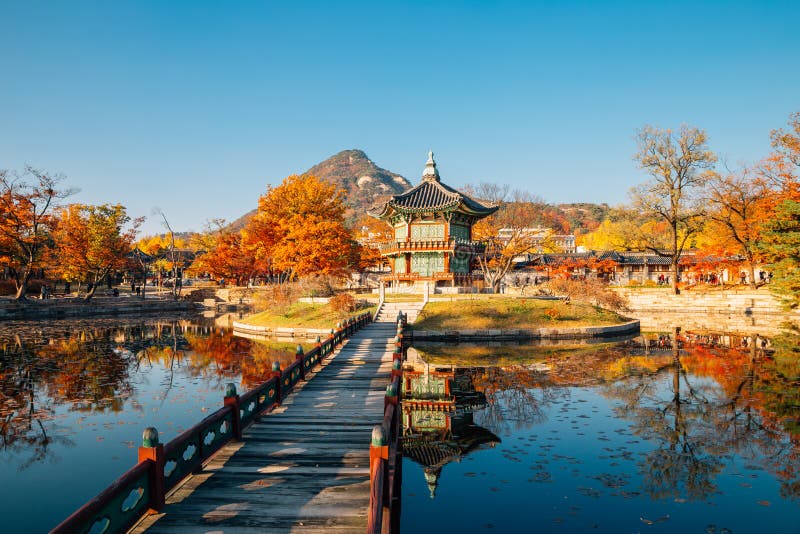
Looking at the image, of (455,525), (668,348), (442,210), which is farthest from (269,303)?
(455,525)

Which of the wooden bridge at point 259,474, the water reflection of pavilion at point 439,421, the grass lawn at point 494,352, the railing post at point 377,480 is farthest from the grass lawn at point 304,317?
the railing post at point 377,480

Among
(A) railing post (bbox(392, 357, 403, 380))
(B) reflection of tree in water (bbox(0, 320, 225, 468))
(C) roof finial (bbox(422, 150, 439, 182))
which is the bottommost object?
(B) reflection of tree in water (bbox(0, 320, 225, 468))

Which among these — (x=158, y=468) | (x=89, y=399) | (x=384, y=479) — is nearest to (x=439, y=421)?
(x=384, y=479)

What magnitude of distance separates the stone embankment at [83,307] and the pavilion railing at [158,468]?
4390 centimetres

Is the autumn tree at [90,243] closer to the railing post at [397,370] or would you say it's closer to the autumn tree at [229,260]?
the autumn tree at [229,260]

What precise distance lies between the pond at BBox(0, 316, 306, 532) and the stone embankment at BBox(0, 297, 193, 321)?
12.8 metres

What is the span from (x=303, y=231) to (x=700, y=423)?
34051 mm

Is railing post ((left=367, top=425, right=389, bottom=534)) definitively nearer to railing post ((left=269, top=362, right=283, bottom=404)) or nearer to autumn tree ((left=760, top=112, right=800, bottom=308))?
railing post ((left=269, top=362, right=283, bottom=404))

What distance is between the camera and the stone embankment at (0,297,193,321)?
140 feet

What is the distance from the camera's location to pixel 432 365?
1991 cm

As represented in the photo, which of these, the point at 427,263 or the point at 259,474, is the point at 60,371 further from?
the point at 427,263

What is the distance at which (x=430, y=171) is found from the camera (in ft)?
154

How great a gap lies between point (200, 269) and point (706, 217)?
202 feet

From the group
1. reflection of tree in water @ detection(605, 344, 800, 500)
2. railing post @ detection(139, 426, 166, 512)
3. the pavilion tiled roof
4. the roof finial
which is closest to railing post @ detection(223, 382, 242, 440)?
railing post @ detection(139, 426, 166, 512)
